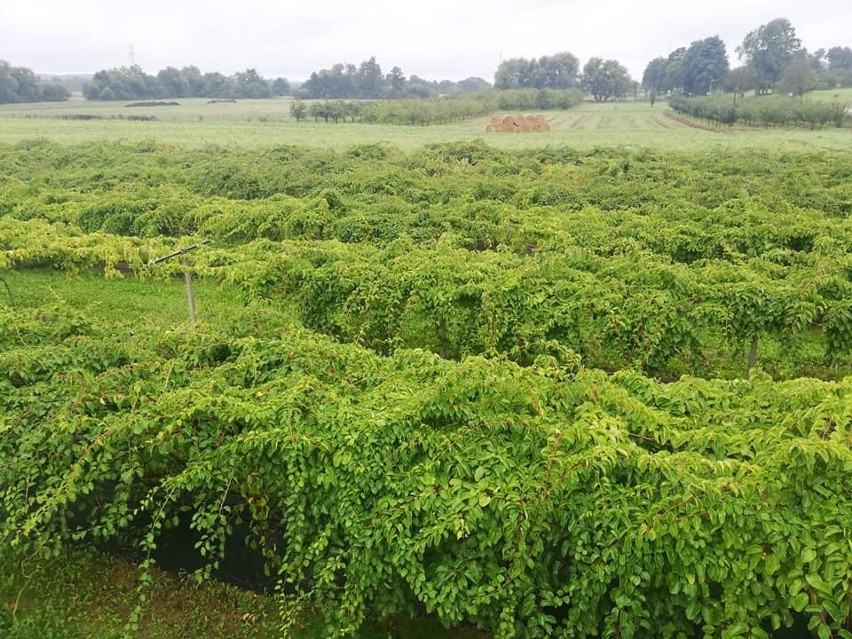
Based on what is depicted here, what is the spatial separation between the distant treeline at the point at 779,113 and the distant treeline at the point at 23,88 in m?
97.4

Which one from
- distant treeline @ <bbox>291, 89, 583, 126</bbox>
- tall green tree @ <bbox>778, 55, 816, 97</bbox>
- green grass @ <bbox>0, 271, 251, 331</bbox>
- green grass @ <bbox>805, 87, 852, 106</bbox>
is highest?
tall green tree @ <bbox>778, 55, 816, 97</bbox>

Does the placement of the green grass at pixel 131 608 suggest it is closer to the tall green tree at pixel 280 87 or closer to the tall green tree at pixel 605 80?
the tall green tree at pixel 605 80

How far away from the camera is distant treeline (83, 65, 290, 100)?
10900 centimetres

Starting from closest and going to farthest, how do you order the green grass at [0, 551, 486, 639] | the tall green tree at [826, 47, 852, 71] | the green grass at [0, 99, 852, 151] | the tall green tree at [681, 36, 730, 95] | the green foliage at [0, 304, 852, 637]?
the green foliage at [0, 304, 852, 637] < the green grass at [0, 551, 486, 639] < the green grass at [0, 99, 852, 151] < the tall green tree at [681, 36, 730, 95] < the tall green tree at [826, 47, 852, 71]

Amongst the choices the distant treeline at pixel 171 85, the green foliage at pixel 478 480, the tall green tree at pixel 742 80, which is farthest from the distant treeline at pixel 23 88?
the green foliage at pixel 478 480

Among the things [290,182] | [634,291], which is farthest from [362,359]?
[290,182]

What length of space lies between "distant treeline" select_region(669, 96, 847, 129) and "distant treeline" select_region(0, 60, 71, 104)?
97416 mm

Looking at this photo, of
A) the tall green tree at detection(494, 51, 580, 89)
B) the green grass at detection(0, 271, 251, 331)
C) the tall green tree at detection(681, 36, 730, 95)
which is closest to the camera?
the green grass at detection(0, 271, 251, 331)

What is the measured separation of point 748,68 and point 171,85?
99.7 meters

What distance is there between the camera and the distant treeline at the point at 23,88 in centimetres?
9500

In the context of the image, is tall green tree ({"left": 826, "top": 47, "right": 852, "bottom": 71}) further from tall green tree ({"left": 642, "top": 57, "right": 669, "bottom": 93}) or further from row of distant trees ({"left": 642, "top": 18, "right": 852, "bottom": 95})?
tall green tree ({"left": 642, "top": 57, "right": 669, "bottom": 93})

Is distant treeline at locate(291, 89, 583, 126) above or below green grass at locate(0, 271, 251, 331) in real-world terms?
above

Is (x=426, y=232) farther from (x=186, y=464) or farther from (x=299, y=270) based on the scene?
(x=186, y=464)

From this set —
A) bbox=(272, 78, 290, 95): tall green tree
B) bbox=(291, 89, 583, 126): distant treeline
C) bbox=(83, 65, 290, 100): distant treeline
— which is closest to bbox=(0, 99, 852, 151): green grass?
bbox=(291, 89, 583, 126): distant treeline
